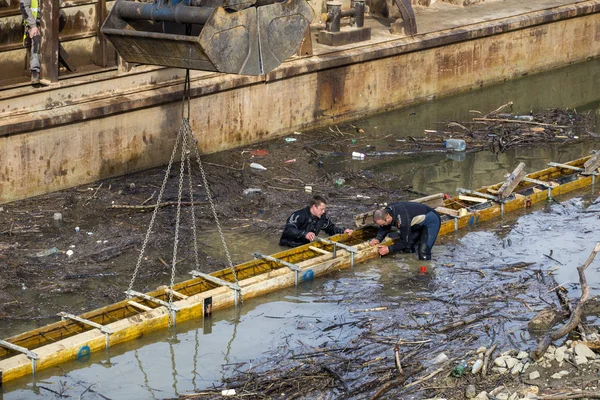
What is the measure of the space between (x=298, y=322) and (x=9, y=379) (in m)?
3.20

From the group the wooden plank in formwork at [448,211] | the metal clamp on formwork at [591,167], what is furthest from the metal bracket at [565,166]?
the wooden plank in formwork at [448,211]

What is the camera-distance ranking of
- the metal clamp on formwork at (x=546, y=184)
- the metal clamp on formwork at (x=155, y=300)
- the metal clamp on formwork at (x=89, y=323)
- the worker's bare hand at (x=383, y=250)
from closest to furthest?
the metal clamp on formwork at (x=89, y=323), the metal clamp on formwork at (x=155, y=300), the worker's bare hand at (x=383, y=250), the metal clamp on formwork at (x=546, y=184)

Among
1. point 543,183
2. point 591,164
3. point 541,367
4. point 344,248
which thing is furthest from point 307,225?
point 591,164

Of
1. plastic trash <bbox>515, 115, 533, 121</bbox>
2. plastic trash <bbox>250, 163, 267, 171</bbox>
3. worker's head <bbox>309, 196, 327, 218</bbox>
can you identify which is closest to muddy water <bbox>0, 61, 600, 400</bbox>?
worker's head <bbox>309, 196, 327, 218</bbox>

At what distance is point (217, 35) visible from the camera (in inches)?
416

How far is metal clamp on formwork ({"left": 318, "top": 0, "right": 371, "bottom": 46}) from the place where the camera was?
20234mm

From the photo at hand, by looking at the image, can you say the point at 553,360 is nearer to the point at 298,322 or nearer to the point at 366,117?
the point at 298,322

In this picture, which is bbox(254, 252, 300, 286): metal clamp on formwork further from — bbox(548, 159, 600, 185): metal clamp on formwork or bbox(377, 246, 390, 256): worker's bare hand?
bbox(548, 159, 600, 185): metal clamp on formwork

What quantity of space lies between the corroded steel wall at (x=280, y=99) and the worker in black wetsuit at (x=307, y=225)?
13.2 ft

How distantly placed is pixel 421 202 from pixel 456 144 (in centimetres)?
443

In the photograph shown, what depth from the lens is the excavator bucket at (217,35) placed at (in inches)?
418

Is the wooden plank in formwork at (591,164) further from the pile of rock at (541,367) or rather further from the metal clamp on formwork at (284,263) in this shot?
the pile of rock at (541,367)

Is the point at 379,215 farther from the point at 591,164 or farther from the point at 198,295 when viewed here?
the point at 591,164

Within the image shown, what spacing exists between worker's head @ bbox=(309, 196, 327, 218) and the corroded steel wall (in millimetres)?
4346
